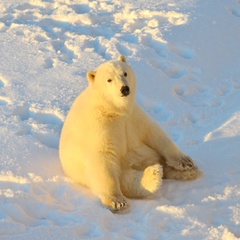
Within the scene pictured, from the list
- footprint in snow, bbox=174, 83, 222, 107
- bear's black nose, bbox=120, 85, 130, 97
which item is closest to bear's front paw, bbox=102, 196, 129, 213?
bear's black nose, bbox=120, 85, 130, 97

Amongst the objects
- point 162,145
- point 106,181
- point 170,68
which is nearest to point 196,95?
point 170,68

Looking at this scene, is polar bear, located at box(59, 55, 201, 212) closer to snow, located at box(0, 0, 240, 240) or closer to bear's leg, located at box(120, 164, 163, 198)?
bear's leg, located at box(120, 164, 163, 198)

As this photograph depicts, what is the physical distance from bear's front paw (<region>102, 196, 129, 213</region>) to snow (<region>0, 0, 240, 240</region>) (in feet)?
0.24

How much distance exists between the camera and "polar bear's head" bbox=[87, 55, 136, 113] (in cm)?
432

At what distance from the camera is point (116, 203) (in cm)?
416

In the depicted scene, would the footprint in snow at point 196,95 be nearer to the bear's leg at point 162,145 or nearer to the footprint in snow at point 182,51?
the footprint in snow at point 182,51

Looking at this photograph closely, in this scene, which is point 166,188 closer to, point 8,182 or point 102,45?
point 8,182

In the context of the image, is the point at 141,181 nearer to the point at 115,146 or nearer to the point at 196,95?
the point at 115,146

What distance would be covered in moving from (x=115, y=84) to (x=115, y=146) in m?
0.48

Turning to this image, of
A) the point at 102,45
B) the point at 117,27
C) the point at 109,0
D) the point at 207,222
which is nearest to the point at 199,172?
the point at 207,222

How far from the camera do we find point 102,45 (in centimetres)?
728

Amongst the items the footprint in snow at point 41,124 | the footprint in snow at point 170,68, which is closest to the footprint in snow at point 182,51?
the footprint in snow at point 170,68

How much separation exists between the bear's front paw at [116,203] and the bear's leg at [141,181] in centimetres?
22

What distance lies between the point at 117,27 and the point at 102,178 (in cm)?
394
